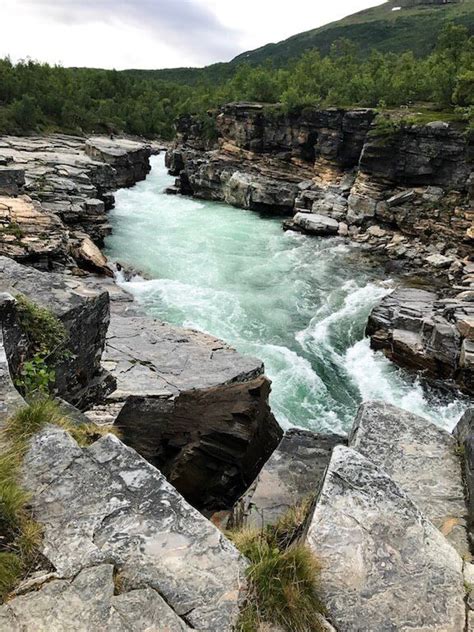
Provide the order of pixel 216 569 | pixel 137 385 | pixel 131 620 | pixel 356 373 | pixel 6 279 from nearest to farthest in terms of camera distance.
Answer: pixel 131 620 < pixel 216 569 < pixel 6 279 < pixel 137 385 < pixel 356 373

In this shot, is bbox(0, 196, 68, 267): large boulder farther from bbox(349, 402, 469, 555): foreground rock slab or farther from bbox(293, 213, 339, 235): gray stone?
bbox(293, 213, 339, 235): gray stone

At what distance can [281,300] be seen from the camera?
65.6ft

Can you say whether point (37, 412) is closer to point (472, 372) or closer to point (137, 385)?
point (137, 385)

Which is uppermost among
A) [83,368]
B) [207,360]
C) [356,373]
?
[83,368]

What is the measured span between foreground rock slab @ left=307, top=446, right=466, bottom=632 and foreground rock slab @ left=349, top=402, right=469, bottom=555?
676 millimetres

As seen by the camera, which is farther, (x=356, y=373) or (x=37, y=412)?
(x=356, y=373)

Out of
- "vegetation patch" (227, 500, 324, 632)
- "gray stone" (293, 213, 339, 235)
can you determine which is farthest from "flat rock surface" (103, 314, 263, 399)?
"gray stone" (293, 213, 339, 235)

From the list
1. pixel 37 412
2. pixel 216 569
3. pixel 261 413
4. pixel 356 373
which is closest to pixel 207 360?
pixel 261 413

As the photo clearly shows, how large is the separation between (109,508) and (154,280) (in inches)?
672

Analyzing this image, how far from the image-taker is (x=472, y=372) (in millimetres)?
13492

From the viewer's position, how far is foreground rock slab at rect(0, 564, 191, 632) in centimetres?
264

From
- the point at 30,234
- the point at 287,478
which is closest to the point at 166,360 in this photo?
the point at 287,478

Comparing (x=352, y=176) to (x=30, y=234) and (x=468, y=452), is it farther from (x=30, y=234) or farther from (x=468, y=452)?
(x=468, y=452)

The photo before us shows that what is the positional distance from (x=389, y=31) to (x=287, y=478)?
18451 centimetres
